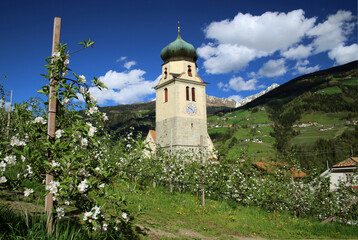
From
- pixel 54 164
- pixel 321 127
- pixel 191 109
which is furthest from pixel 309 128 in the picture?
pixel 54 164

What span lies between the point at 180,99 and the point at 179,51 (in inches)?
290

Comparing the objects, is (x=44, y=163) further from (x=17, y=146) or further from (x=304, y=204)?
(x=304, y=204)

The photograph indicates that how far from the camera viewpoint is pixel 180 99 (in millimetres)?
38406

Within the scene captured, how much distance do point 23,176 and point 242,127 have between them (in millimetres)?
143311

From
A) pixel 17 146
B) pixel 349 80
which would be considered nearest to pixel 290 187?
pixel 17 146

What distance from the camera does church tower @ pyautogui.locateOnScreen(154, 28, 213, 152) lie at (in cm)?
3741

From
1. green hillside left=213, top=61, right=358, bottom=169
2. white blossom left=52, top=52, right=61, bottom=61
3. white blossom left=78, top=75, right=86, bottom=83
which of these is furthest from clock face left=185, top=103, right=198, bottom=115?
green hillside left=213, top=61, right=358, bottom=169

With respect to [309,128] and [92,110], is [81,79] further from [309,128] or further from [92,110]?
[309,128]

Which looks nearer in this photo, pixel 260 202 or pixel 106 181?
pixel 106 181

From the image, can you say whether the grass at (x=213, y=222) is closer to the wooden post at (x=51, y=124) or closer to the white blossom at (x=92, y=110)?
the wooden post at (x=51, y=124)

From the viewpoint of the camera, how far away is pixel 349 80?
6688 inches

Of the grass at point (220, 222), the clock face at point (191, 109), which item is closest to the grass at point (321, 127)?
the clock face at point (191, 109)

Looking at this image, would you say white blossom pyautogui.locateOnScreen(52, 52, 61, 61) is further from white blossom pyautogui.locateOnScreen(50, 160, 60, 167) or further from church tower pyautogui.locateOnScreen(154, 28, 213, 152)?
church tower pyautogui.locateOnScreen(154, 28, 213, 152)

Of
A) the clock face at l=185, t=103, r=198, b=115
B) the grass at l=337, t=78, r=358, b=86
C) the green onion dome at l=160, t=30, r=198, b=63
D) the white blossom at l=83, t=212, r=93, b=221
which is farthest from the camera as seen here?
the grass at l=337, t=78, r=358, b=86
